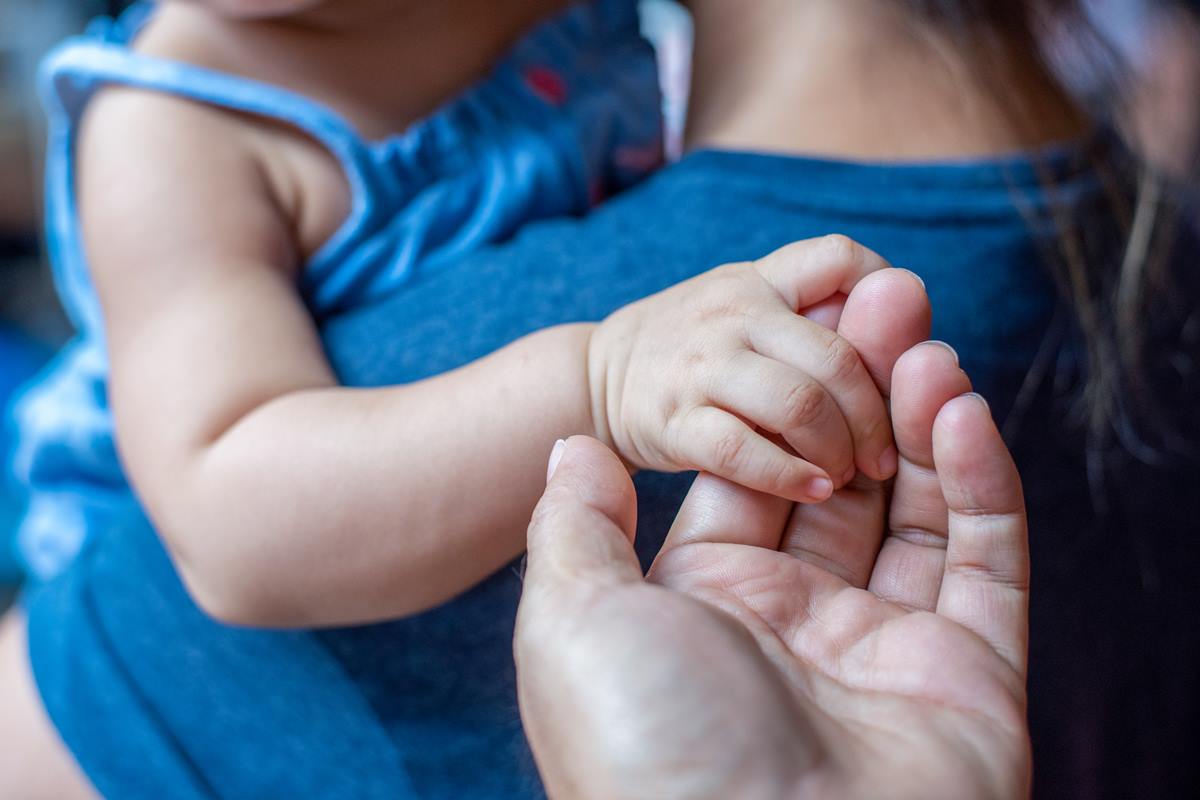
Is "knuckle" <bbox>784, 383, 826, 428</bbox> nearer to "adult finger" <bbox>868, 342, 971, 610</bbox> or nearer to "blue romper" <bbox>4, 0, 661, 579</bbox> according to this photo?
"adult finger" <bbox>868, 342, 971, 610</bbox>

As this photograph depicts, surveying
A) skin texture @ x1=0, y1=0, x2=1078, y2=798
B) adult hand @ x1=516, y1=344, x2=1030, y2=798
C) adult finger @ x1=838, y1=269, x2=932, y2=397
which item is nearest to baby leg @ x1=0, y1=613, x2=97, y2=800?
skin texture @ x1=0, y1=0, x2=1078, y2=798

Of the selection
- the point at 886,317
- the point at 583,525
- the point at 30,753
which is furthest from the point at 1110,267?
the point at 30,753

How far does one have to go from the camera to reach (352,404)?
1.55 ft

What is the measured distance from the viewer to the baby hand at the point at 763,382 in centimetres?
37

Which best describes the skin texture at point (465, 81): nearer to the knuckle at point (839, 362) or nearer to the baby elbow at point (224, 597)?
the baby elbow at point (224, 597)

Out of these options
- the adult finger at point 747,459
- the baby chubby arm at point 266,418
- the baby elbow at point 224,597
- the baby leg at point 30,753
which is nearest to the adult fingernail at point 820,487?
the adult finger at point 747,459

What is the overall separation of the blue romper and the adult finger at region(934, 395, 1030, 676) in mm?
339

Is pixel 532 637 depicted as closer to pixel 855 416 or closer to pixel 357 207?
pixel 855 416

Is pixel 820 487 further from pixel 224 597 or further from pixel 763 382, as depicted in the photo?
pixel 224 597

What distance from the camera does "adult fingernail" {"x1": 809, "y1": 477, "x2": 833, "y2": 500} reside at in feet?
A: 1.21

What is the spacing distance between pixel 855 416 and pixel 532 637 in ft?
0.50

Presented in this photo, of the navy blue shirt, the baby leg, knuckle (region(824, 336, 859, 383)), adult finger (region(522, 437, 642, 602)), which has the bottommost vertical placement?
the baby leg

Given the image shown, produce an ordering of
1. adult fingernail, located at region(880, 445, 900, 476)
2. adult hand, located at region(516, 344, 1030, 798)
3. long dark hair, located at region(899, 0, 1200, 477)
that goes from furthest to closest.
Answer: long dark hair, located at region(899, 0, 1200, 477) → adult fingernail, located at region(880, 445, 900, 476) → adult hand, located at region(516, 344, 1030, 798)

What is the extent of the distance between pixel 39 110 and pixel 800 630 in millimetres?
1868
